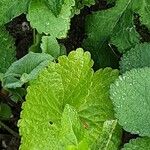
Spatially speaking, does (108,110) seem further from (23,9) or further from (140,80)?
(23,9)

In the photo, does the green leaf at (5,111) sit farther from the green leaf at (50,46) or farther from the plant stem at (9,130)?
the green leaf at (50,46)

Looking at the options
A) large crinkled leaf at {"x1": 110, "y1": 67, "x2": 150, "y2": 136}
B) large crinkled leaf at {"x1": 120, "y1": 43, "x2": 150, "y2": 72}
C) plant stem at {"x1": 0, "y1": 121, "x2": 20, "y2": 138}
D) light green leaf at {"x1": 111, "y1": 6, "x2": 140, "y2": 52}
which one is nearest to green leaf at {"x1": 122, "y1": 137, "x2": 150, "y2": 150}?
large crinkled leaf at {"x1": 110, "y1": 67, "x2": 150, "y2": 136}

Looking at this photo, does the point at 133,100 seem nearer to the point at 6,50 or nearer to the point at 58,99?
the point at 58,99

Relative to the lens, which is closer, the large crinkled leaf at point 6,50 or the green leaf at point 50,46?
A: the green leaf at point 50,46

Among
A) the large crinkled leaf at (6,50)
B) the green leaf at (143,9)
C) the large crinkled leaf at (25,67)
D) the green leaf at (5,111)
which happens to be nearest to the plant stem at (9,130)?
the green leaf at (5,111)

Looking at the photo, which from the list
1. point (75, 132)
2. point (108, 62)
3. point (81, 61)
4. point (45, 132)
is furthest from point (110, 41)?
point (75, 132)
